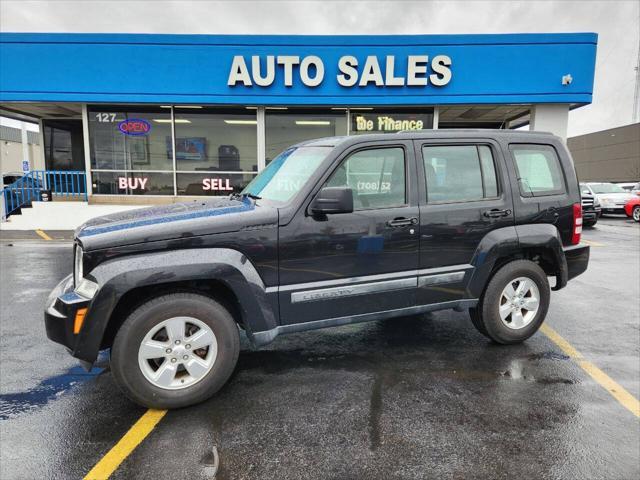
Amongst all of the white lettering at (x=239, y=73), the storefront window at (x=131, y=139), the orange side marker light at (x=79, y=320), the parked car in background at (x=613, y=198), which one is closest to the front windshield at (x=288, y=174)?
the orange side marker light at (x=79, y=320)

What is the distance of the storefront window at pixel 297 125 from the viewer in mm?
14391

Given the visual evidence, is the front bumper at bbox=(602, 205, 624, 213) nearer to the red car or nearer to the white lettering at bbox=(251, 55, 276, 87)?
the red car

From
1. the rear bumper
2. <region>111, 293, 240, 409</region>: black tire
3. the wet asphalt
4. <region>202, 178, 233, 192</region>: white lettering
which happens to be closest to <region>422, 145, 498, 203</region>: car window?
the rear bumper

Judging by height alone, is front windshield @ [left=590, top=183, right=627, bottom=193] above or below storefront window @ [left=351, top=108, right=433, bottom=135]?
below

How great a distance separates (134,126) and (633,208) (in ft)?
66.9

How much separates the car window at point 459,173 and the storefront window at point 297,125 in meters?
10.6

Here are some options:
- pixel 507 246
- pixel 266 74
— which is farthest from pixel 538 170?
pixel 266 74

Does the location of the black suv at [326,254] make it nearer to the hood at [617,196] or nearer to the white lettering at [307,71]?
the white lettering at [307,71]

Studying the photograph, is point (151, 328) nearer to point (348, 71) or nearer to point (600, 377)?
point (600, 377)

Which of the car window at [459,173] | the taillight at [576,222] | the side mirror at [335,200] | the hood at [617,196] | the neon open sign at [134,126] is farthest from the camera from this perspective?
the hood at [617,196]

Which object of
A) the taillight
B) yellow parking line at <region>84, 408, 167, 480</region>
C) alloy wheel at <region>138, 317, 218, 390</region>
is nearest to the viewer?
yellow parking line at <region>84, 408, 167, 480</region>

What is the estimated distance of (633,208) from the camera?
62.7 ft

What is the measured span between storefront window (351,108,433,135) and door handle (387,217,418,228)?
36.3 feet

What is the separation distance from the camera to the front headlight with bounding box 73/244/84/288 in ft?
10.1
